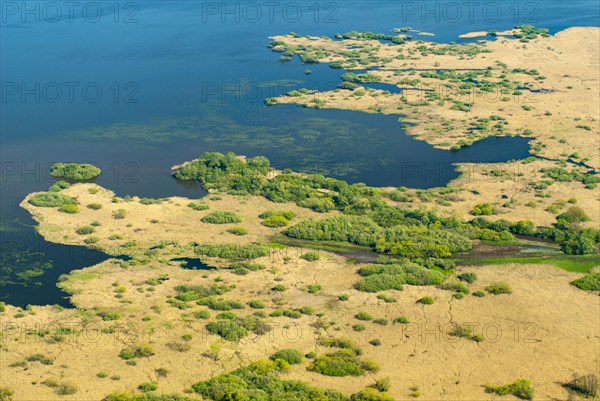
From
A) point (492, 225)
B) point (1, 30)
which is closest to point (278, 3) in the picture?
point (1, 30)

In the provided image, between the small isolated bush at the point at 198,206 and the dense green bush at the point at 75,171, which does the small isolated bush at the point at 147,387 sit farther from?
the dense green bush at the point at 75,171

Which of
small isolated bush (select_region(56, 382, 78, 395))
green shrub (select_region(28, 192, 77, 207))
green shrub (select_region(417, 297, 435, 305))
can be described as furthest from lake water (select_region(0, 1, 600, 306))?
green shrub (select_region(417, 297, 435, 305))

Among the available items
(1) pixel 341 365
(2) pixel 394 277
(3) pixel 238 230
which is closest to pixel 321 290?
(2) pixel 394 277

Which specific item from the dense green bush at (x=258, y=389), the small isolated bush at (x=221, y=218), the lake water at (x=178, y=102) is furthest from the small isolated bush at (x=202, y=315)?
the small isolated bush at (x=221, y=218)

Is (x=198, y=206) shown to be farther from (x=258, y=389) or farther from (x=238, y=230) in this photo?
(x=258, y=389)

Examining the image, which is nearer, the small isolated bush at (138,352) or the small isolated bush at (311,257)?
the small isolated bush at (138,352)

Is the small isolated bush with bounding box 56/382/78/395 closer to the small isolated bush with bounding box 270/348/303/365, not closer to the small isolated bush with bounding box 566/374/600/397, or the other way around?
the small isolated bush with bounding box 270/348/303/365
